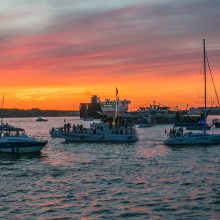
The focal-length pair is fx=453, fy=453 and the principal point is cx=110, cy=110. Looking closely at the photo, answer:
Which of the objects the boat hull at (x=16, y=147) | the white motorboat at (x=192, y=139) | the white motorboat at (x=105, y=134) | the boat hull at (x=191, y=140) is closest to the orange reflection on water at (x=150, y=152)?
the boat hull at (x=191, y=140)

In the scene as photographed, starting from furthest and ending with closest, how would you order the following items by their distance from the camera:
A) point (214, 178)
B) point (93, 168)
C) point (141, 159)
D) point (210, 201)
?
1. point (141, 159)
2. point (93, 168)
3. point (214, 178)
4. point (210, 201)

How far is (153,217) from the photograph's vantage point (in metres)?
26.5

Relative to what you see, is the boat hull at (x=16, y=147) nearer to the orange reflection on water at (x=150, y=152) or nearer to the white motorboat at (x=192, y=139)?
the orange reflection on water at (x=150, y=152)

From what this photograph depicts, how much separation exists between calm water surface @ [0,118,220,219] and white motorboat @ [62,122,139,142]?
28952 millimetres

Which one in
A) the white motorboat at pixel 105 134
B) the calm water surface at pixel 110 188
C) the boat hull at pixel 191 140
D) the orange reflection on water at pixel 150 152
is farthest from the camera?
the white motorboat at pixel 105 134

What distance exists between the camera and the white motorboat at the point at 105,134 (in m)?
87.9

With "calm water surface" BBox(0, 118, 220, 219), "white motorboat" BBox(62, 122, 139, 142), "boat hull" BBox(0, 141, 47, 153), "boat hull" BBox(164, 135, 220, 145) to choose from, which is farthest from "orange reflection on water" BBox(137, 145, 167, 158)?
"boat hull" BBox(0, 141, 47, 153)

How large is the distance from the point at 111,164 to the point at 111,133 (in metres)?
35.2

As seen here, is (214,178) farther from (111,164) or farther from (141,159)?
(141,159)

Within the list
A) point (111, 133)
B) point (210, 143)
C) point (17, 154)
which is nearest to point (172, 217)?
point (17, 154)

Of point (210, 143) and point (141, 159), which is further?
point (210, 143)

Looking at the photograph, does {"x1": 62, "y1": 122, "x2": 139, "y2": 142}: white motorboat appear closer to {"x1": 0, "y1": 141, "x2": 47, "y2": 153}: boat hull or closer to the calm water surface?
{"x1": 0, "y1": 141, "x2": 47, "y2": 153}: boat hull

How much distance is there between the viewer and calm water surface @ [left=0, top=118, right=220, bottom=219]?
91.2ft

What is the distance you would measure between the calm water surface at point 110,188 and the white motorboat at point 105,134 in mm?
28952
